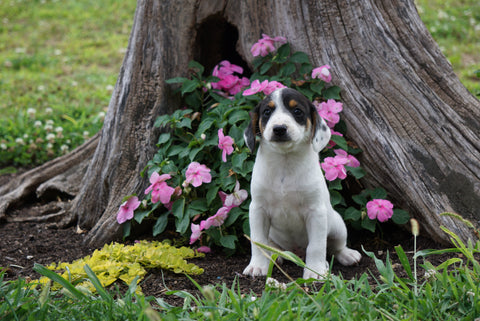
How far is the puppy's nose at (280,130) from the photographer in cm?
313

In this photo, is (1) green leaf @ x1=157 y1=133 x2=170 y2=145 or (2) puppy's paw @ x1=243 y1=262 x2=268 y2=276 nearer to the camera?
(2) puppy's paw @ x1=243 y1=262 x2=268 y2=276

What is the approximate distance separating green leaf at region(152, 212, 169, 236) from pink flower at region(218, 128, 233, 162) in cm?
68

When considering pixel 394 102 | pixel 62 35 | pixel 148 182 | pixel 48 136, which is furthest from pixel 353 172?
pixel 62 35

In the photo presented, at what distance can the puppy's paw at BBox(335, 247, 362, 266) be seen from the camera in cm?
369

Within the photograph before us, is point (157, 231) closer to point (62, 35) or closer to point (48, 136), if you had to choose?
point (48, 136)

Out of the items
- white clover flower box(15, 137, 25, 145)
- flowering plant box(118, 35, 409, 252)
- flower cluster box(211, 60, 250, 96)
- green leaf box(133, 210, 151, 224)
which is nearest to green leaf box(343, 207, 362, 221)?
flowering plant box(118, 35, 409, 252)

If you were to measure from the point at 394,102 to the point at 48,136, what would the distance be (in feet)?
12.9

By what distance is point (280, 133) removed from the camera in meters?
3.15

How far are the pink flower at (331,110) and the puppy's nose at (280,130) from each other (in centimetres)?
89

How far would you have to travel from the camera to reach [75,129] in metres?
6.61

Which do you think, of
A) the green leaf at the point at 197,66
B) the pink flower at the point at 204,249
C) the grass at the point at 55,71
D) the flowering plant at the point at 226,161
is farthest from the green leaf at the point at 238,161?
the grass at the point at 55,71

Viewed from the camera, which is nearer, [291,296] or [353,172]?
[291,296]

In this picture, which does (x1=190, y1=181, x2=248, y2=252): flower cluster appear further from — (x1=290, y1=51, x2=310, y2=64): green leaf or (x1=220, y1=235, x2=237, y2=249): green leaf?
(x1=290, y1=51, x2=310, y2=64): green leaf

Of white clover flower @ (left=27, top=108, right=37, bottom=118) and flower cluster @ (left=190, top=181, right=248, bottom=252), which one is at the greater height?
white clover flower @ (left=27, top=108, right=37, bottom=118)
